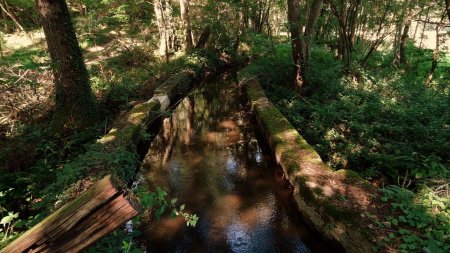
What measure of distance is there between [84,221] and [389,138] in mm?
6433

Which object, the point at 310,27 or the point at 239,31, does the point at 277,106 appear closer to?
the point at 310,27

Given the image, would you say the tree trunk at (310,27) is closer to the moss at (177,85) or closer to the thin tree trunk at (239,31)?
the moss at (177,85)

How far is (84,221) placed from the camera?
74.2 inches

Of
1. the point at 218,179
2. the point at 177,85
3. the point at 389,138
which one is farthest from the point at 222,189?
the point at 177,85

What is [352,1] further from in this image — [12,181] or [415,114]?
[12,181]

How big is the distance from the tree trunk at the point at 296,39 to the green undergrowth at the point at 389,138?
15.8 inches

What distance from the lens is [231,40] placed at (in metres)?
19.5

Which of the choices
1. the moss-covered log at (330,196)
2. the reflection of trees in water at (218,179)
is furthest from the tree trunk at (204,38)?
the moss-covered log at (330,196)

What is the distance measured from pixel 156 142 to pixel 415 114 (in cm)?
658

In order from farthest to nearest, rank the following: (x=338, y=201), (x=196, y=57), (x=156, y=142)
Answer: (x=196, y=57) → (x=156, y=142) → (x=338, y=201)

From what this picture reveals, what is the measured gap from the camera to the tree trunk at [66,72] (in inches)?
263

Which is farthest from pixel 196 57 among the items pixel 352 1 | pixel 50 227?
pixel 50 227

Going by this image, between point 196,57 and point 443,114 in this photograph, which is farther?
point 196,57

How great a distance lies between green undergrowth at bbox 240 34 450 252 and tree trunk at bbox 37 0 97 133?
17.4 feet
